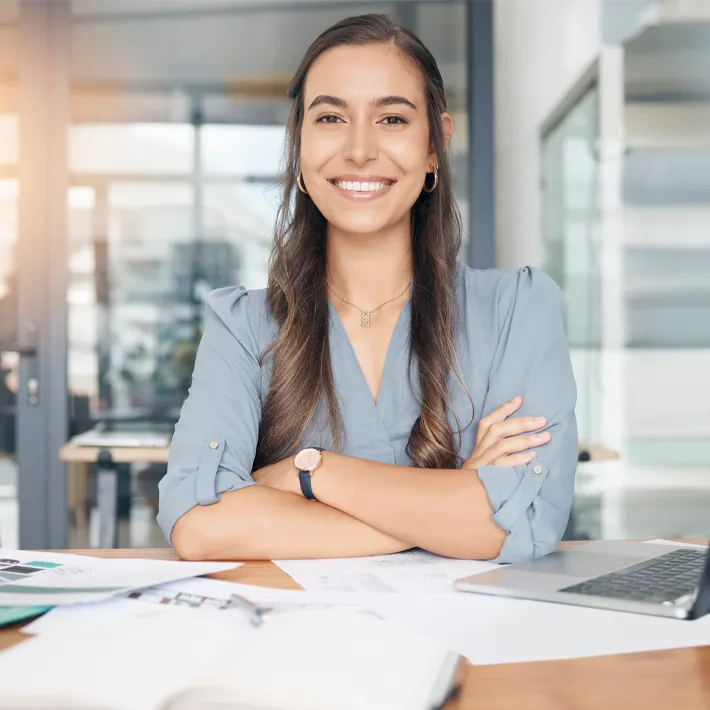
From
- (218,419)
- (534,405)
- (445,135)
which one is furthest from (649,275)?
(218,419)

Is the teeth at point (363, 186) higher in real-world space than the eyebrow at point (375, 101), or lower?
lower

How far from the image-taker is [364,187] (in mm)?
1552

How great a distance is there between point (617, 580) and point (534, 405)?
48cm

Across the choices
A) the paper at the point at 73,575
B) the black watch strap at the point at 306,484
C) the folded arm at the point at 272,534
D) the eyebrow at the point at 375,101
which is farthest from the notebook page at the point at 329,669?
the eyebrow at the point at 375,101

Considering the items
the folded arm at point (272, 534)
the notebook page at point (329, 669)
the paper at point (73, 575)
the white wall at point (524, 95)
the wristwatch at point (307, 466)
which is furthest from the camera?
the white wall at point (524, 95)

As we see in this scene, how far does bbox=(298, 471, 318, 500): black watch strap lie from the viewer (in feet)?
4.17

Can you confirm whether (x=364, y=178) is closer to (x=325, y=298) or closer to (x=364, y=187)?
(x=364, y=187)

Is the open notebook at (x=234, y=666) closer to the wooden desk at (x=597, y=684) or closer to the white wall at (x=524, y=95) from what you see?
the wooden desk at (x=597, y=684)

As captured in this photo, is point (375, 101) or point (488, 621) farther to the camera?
point (375, 101)

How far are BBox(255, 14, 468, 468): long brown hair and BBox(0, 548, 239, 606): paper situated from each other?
18.4 inches

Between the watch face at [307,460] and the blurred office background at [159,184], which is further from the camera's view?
the blurred office background at [159,184]

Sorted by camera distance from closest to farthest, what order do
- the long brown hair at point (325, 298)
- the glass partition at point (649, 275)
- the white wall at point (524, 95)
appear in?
the long brown hair at point (325, 298) → the glass partition at point (649, 275) → the white wall at point (524, 95)

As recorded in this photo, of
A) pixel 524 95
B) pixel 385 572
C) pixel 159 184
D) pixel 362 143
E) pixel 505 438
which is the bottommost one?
pixel 385 572

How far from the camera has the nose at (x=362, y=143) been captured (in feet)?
4.98
